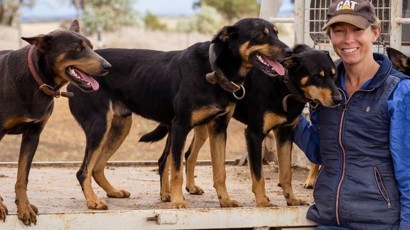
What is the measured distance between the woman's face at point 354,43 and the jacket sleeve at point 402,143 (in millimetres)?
295

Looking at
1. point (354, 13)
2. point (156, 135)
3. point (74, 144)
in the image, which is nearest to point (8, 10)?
point (74, 144)

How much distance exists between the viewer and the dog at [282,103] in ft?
18.5

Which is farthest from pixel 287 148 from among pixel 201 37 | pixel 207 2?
pixel 207 2

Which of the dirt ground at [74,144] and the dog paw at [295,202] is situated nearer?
the dog paw at [295,202]

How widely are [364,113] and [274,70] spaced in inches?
30.0

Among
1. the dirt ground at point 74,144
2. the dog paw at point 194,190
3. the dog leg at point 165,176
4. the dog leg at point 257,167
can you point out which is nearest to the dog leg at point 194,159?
the dog paw at point 194,190

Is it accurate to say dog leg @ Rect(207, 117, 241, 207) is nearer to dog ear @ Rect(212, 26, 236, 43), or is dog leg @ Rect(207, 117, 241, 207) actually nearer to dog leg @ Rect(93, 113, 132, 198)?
dog ear @ Rect(212, 26, 236, 43)

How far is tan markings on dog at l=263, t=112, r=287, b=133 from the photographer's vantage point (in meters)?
5.96

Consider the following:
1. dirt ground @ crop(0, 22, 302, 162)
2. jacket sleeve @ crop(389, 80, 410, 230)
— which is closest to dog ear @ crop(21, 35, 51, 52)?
jacket sleeve @ crop(389, 80, 410, 230)

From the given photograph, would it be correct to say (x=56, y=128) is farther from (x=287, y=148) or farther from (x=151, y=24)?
(x=151, y=24)

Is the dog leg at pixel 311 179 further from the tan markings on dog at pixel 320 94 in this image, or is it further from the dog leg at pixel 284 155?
the tan markings on dog at pixel 320 94

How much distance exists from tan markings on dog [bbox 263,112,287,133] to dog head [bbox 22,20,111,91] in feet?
3.74

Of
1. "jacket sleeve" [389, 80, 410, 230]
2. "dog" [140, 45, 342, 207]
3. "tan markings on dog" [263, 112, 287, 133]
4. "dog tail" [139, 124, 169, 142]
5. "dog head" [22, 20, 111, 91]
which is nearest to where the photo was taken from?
"jacket sleeve" [389, 80, 410, 230]

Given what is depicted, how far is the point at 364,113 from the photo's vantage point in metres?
5.13
